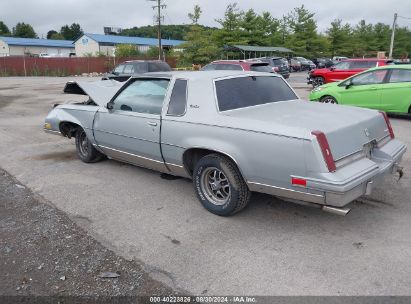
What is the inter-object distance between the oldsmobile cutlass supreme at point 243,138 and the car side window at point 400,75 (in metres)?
6.10

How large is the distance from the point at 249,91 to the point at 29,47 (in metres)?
83.1

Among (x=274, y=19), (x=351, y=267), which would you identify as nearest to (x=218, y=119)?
(x=351, y=267)

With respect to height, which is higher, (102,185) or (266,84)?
(266,84)

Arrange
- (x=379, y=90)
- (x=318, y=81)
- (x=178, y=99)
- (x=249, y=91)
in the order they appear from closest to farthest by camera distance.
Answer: (x=178, y=99), (x=249, y=91), (x=379, y=90), (x=318, y=81)

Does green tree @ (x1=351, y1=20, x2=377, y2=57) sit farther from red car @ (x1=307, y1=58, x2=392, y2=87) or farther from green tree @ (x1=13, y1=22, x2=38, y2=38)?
green tree @ (x1=13, y1=22, x2=38, y2=38)

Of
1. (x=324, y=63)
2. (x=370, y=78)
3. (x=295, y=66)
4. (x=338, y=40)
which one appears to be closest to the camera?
(x=370, y=78)

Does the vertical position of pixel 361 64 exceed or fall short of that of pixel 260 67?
it exceeds it

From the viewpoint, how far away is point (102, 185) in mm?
5391

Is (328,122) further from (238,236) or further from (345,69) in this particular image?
(345,69)

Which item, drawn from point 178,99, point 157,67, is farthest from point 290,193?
point 157,67

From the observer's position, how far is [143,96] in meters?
5.12

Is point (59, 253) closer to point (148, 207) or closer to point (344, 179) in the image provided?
point (148, 207)

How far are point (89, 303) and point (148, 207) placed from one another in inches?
70.7

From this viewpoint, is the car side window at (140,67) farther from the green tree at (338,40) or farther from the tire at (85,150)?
the green tree at (338,40)
